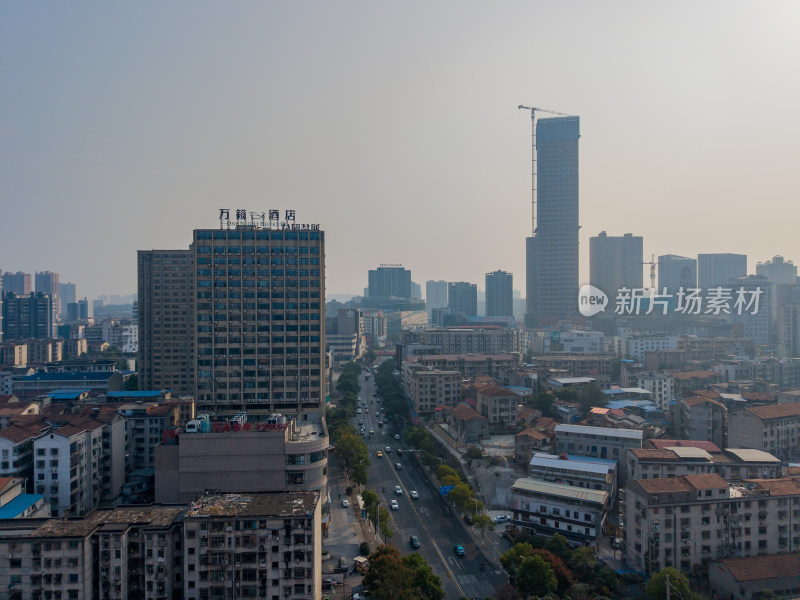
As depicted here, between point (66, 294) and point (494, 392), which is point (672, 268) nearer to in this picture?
point (494, 392)

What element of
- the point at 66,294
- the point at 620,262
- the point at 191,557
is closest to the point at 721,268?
the point at 620,262

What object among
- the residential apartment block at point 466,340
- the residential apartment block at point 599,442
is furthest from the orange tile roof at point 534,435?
the residential apartment block at point 466,340

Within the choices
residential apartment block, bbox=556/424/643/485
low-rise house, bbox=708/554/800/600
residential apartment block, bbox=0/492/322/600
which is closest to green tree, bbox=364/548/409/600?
residential apartment block, bbox=0/492/322/600

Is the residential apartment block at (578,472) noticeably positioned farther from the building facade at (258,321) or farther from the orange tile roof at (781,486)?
the building facade at (258,321)

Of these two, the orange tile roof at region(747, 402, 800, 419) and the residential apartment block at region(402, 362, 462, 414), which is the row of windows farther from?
the orange tile roof at region(747, 402, 800, 419)

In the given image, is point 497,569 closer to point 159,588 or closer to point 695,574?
point 695,574
